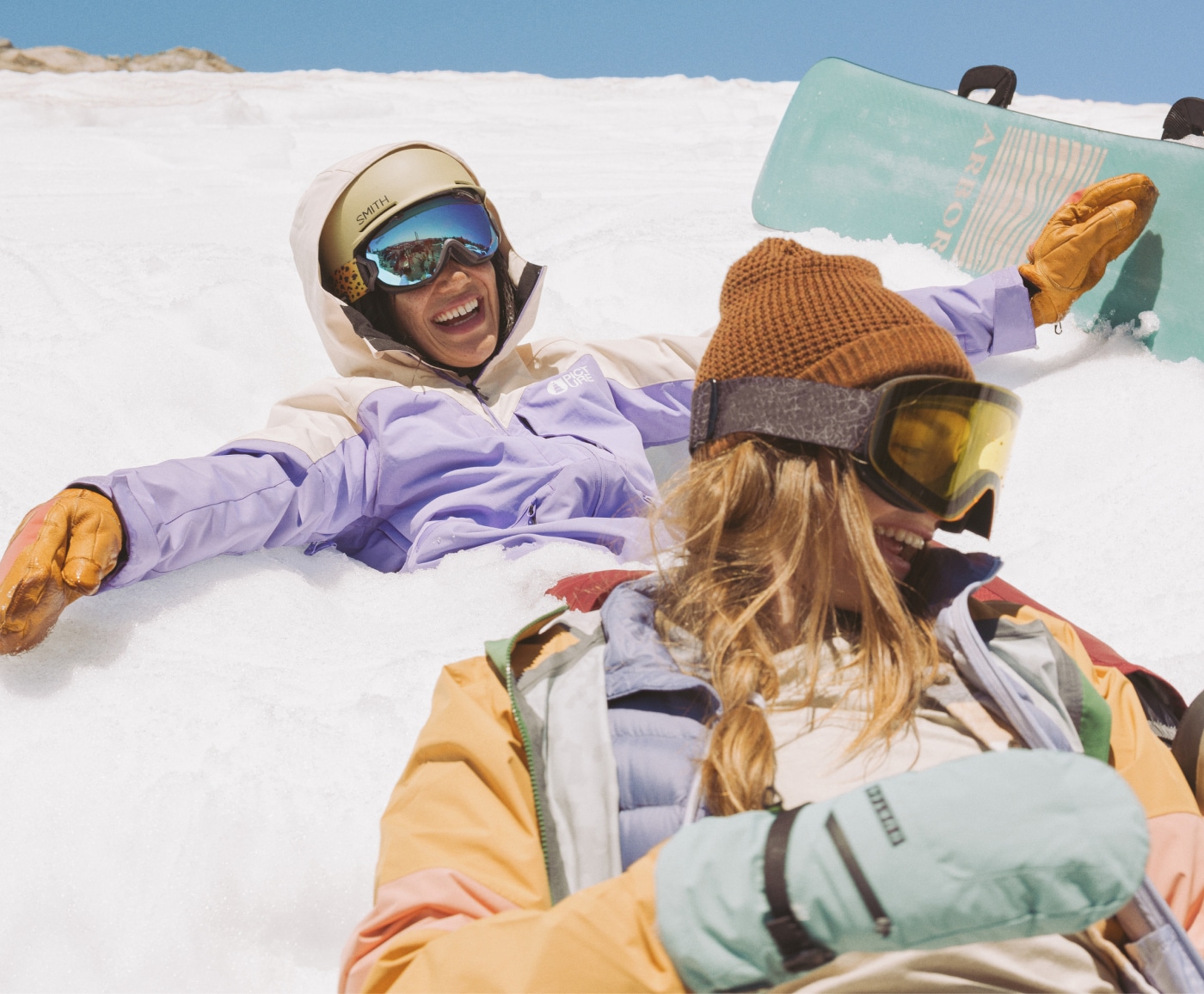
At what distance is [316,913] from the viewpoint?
1.32 m

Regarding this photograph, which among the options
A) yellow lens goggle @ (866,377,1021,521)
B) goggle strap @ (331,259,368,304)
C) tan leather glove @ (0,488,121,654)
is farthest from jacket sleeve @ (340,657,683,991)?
goggle strap @ (331,259,368,304)

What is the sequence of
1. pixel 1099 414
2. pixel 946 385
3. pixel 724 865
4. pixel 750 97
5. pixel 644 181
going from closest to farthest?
pixel 724 865 → pixel 946 385 → pixel 1099 414 → pixel 644 181 → pixel 750 97

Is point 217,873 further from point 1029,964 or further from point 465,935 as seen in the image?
point 1029,964

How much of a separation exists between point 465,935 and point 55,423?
211 centimetres

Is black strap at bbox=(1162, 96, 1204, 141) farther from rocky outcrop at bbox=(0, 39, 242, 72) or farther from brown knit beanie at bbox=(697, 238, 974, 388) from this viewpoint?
rocky outcrop at bbox=(0, 39, 242, 72)

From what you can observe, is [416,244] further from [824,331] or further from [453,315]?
[824,331]

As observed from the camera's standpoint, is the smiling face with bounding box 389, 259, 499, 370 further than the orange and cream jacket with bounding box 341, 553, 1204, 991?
Yes

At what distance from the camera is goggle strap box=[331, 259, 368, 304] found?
2.51 metres

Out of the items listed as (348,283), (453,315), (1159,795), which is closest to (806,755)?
(1159,795)

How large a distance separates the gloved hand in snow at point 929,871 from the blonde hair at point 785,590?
262mm

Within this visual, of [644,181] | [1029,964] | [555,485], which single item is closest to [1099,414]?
[555,485]

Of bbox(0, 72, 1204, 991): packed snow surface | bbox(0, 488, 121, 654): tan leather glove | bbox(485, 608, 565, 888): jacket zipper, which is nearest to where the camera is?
bbox(485, 608, 565, 888): jacket zipper

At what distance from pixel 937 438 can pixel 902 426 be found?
0.16 ft

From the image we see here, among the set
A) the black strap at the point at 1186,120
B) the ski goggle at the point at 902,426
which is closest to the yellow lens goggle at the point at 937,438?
the ski goggle at the point at 902,426
